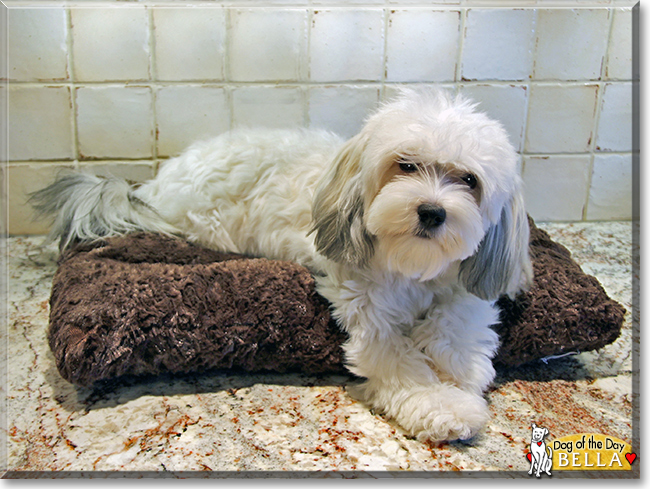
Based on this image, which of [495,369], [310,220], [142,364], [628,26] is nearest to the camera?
[142,364]

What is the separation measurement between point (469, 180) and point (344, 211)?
27 cm

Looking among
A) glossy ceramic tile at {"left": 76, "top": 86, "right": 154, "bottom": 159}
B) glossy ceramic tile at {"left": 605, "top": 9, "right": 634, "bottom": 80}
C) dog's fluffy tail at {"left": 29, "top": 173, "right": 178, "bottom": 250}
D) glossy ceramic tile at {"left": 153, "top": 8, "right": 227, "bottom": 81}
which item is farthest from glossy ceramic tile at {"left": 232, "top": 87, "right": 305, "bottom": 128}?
glossy ceramic tile at {"left": 605, "top": 9, "right": 634, "bottom": 80}

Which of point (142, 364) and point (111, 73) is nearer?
point (142, 364)

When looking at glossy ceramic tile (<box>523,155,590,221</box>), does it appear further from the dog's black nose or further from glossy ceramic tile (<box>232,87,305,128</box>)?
the dog's black nose

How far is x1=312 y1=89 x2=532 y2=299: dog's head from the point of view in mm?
1074

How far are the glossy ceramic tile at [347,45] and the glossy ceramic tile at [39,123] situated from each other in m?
0.88

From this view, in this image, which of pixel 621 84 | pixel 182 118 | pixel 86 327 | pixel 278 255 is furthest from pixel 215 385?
pixel 621 84

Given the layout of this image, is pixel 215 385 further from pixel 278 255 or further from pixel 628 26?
pixel 628 26

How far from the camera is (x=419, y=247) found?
43.0 inches

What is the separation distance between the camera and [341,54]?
192 cm

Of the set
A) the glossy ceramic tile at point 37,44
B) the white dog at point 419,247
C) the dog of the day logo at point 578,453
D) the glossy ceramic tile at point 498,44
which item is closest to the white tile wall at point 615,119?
the glossy ceramic tile at point 498,44

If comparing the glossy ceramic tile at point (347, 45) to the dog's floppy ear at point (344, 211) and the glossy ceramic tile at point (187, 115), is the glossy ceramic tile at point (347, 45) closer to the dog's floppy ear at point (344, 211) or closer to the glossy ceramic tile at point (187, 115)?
the glossy ceramic tile at point (187, 115)

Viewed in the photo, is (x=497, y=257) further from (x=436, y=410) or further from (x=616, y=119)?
(x=616, y=119)

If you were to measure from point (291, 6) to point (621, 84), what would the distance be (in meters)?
1.25
